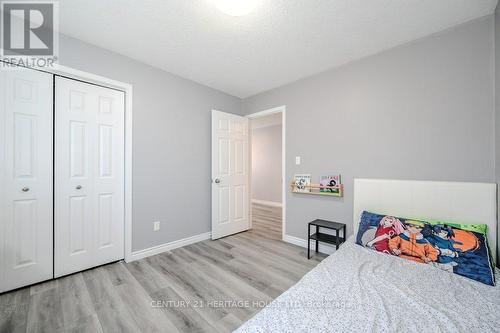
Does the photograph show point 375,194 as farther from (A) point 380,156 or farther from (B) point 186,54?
(B) point 186,54

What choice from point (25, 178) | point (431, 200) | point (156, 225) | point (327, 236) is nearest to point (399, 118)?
point (431, 200)

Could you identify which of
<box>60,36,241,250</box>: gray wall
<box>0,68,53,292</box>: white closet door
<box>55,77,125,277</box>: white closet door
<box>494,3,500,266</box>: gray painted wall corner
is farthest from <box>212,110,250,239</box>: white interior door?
<box>494,3,500,266</box>: gray painted wall corner

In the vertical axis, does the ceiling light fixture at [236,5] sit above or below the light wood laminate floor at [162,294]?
above

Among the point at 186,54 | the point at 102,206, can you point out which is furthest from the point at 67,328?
the point at 186,54

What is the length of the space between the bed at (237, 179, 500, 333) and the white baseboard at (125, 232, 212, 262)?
211 centimetres

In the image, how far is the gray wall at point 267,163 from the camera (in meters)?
6.07

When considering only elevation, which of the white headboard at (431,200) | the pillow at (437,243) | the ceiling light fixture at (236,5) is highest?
the ceiling light fixture at (236,5)

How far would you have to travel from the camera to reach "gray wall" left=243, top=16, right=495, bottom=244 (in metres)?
1.77

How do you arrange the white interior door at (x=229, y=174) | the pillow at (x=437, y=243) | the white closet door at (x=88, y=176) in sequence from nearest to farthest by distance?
the pillow at (x=437, y=243) → the white closet door at (x=88, y=176) → the white interior door at (x=229, y=174)

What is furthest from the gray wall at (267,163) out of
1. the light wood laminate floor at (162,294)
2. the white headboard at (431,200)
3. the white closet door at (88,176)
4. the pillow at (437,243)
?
the white closet door at (88,176)

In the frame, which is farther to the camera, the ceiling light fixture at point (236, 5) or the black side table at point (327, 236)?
the black side table at point (327, 236)

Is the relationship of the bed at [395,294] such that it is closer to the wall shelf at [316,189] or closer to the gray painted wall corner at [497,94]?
the gray painted wall corner at [497,94]

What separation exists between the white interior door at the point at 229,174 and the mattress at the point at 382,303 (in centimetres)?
208

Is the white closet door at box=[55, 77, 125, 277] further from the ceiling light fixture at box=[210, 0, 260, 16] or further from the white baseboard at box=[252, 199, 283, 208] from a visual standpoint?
the white baseboard at box=[252, 199, 283, 208]
